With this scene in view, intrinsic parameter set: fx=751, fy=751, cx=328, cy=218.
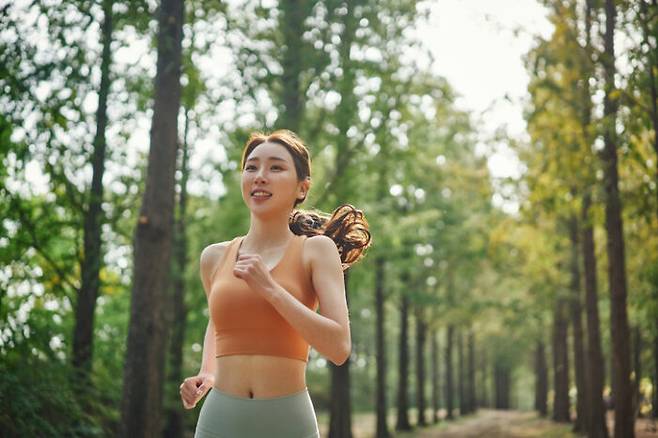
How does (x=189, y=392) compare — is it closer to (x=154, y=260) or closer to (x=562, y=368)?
(x=154, y=260)

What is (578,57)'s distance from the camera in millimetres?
11836

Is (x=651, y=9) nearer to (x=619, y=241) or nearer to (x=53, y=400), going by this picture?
(x=619, y=241)

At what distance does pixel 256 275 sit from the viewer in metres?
2.48

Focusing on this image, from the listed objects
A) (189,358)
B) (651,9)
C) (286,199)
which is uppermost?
(651,9)

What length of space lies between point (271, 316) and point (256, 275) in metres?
0.24

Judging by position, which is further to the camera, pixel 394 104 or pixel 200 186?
pixel 200 186

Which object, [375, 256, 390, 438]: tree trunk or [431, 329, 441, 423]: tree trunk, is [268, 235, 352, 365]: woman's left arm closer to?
[375, 256, 390, 438]: tree trunk

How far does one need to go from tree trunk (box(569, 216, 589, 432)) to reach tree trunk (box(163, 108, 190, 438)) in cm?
1045

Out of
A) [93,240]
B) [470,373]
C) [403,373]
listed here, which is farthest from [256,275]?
[470,373]

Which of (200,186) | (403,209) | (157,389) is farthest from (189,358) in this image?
(157,389)

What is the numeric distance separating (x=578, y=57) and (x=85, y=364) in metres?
8.78

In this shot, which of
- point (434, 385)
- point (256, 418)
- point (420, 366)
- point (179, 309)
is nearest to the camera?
point (256, 418)

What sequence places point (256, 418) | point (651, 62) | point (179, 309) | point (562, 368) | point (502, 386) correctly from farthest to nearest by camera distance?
1. point (502, 386)
2. point (562, 368)
3. point (179, 309)
4. point (651, 62)
5. point (256, 418)

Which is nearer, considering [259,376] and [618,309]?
[259,376]
